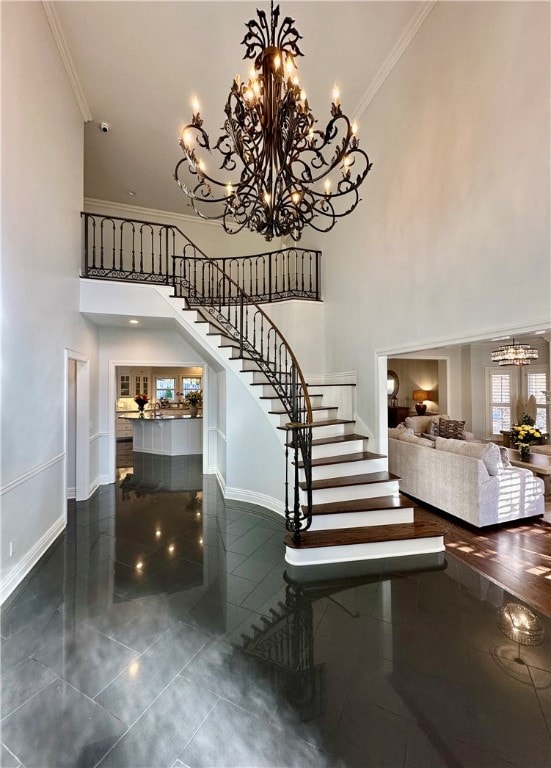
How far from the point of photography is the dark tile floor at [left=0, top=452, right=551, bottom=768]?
157 cm

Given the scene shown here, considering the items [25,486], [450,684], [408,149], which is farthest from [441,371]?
[25,486]

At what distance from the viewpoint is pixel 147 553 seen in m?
3.39

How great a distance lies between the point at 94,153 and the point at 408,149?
5.12 metres

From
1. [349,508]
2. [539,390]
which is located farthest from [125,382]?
[539,390]

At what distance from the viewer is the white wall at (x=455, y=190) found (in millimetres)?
2521

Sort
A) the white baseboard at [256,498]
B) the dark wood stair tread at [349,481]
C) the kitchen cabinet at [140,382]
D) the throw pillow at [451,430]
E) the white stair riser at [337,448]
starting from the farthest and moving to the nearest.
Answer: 1. the kitchen cabinet at [140,382]
2. the throw pillow at [451,430]
3. the white baseboard at [256,498]
4. the white stair riser at [337,448]
5. the dark wood stair tread at [349,481]

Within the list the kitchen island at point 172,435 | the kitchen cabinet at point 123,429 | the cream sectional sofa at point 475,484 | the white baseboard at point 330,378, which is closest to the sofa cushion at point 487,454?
the cream sectional sofa at point 475,484

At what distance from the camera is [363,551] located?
3.30 m

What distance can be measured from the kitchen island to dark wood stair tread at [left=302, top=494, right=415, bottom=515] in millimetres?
5209

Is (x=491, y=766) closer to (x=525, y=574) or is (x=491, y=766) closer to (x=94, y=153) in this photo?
(x=525, y=574)

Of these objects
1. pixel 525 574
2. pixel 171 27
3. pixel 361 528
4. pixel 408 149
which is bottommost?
pixel 525 574

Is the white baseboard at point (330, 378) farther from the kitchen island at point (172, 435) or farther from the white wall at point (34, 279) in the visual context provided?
the kitchen island at point (172, 435)

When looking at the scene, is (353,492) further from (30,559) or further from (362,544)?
(30,559)

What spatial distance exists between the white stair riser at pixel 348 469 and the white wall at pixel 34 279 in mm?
2785
